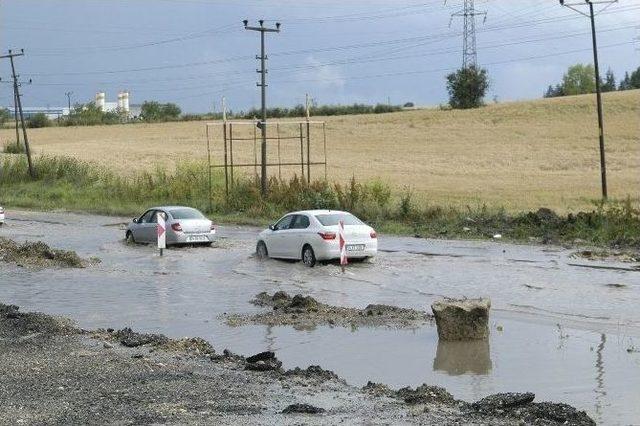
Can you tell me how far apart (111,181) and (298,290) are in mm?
39961

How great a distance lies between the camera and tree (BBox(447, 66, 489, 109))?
106 meters

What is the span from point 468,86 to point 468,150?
118ft

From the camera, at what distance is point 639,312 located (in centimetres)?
1884

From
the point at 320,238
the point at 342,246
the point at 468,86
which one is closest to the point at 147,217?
the point at 320,238

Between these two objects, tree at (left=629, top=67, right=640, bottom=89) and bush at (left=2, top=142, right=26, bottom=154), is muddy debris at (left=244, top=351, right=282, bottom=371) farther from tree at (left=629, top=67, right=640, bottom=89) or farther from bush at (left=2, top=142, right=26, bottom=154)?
tree at (left=629, top=67, right=640, bottom=89)

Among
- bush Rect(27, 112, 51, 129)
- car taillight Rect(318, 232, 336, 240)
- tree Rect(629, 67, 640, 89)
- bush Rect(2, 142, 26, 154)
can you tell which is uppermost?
tree Rect(629, 67, 640, 89)

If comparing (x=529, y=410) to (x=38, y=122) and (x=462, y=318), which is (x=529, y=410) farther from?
(x=38, y=122)

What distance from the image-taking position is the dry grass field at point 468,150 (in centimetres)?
5206

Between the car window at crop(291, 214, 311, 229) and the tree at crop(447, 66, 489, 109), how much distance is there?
80846mm

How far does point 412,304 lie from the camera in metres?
20.6

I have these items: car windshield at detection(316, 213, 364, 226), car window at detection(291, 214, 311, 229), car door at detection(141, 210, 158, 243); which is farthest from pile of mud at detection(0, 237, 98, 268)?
car windshield at detection(316, 213, 364, 226)

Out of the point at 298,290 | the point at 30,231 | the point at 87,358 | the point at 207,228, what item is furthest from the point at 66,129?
the point at 87,358

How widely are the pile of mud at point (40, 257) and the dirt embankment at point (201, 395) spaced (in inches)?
524

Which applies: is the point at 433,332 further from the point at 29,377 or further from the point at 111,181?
the point at 111,181
